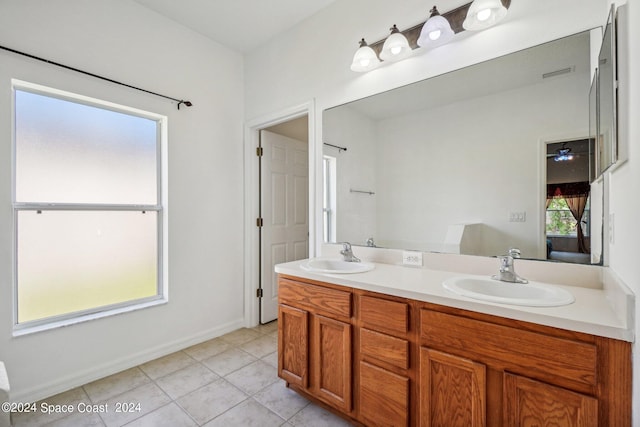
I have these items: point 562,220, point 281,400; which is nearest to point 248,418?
point 281,400

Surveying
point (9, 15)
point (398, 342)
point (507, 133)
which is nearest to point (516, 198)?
point (507, 133)

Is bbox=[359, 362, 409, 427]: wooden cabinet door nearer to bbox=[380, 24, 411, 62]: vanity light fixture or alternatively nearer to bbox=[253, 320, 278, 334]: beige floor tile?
bbox=[253, 320, 278, 334]: beige floor tile

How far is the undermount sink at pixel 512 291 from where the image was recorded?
1.09 meters

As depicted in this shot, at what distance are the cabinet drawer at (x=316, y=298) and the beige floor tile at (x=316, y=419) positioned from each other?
2.00 feet

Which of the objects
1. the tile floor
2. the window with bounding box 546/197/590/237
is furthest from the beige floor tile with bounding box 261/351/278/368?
the window with bounding box 546/197/590/237

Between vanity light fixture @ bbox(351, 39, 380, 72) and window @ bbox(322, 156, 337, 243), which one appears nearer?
vanity light fixture @ bbox(351, 39, 380, 72)

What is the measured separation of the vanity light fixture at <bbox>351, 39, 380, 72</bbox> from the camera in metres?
2.00

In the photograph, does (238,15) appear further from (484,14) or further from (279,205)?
(484,14)

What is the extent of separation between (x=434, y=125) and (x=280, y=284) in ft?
4.70

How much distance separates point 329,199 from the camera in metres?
2.38

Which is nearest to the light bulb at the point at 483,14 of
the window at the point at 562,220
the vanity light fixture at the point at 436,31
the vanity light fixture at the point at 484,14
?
the vanity light fixture at the point at 484,14

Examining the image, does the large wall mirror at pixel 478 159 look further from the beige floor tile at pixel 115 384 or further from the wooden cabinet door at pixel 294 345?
the beige floor tile at pixel 115 384

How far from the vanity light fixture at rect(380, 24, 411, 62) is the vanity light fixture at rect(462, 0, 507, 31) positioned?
14.5 inches

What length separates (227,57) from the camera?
2953mm
